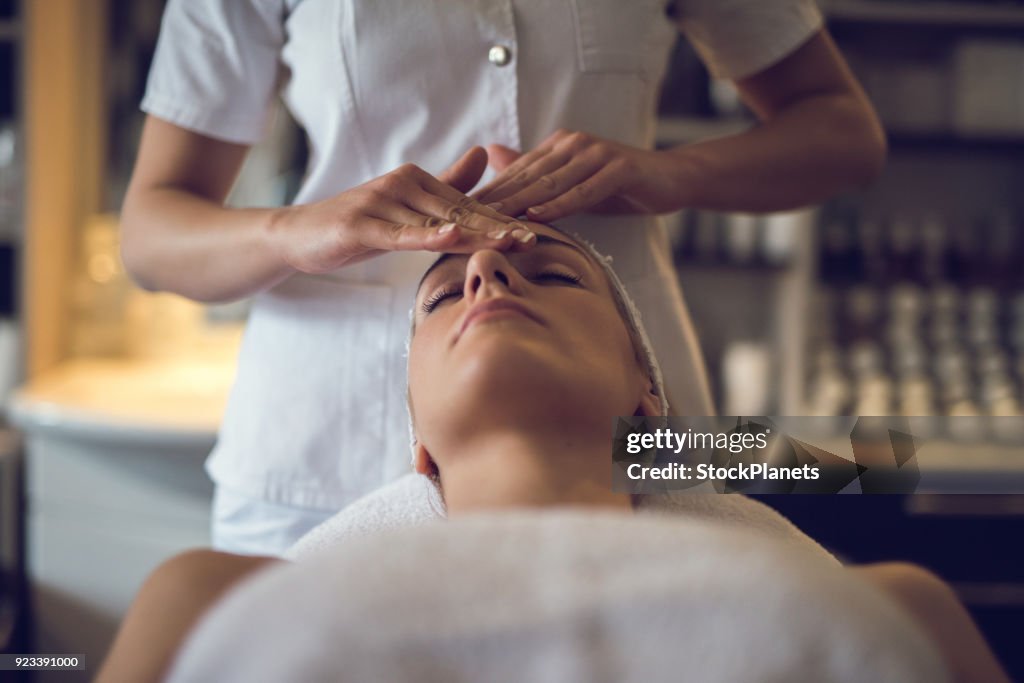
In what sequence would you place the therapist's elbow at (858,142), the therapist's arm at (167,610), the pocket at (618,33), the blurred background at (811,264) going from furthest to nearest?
the blurred background at (811,264)
the therapist's elbow at (858,142)
the pocket at (618,33)
the therapist's arm at (167,610)

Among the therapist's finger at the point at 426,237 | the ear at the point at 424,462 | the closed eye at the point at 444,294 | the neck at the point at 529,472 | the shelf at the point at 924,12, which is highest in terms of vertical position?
the therapist's finger at the point at 426,237

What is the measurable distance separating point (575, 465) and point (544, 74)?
19.2 inches

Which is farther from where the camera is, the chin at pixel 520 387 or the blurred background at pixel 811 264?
the blurred background at pixel 811 264

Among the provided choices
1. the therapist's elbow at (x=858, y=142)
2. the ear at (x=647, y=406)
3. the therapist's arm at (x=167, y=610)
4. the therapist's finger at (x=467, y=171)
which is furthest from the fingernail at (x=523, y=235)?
the therapist's elbow at (x=858, y=142)

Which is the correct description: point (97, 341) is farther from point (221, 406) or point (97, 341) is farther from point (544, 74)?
point (544, 74)

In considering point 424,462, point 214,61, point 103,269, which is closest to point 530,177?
point 424,462

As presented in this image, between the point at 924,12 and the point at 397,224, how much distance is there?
2405mm

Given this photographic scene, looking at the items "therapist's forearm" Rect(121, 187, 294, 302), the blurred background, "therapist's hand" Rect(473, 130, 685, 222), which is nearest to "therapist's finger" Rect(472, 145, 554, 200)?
"therapist's hand" Rect(473, 130, 685, 222)

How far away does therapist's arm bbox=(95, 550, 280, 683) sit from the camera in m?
0.70

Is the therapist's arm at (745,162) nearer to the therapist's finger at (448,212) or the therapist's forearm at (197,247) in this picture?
the therapist's finger at (448,212)

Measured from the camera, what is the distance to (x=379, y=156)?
3.73 feet

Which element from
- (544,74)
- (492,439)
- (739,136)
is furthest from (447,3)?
(492,439)

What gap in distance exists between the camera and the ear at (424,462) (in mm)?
1014

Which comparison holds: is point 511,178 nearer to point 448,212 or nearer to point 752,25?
point 448,212
